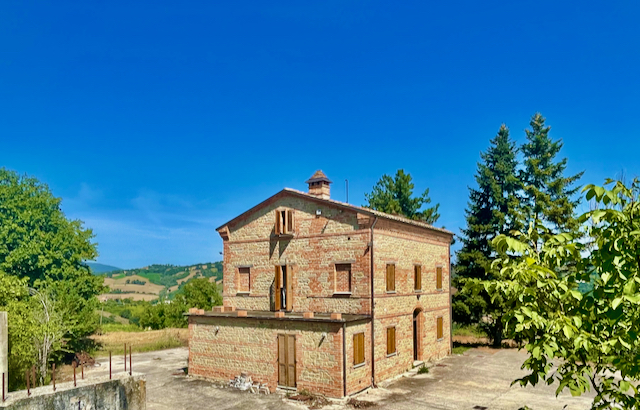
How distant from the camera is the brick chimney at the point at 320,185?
22.7m

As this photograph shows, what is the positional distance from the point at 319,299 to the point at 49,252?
1824 centimetres

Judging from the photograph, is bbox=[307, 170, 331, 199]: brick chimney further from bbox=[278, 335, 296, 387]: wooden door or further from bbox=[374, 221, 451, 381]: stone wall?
bbox=[278, 335, 296, 387]: wooden door

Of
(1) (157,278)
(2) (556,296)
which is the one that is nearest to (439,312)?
(2) (556,296)

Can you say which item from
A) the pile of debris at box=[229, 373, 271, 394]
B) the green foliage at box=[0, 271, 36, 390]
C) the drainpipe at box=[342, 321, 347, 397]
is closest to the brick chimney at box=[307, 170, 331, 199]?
the drainpipe at box=[342, 321, 347, 397]

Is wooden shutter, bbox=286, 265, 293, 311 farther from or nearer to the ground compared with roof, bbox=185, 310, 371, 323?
farther from the ground

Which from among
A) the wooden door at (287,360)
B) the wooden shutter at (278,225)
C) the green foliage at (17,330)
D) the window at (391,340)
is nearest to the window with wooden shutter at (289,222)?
the wooden shutter at (278,225)

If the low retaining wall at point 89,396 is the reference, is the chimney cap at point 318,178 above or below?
above

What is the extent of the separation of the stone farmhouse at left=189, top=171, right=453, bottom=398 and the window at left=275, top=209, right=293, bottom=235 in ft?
0.15

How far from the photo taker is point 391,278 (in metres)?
20.7

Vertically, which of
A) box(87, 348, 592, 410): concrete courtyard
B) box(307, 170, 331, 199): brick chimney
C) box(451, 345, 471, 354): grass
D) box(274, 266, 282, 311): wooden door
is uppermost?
box(307, 170, 331, 199): brick chimney

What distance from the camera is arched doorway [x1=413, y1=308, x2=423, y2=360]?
75.2ft

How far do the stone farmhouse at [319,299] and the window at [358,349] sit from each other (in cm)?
4

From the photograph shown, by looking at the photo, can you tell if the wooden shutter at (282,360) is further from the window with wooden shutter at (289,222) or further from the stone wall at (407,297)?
the window with wooden shutter at (289,222)

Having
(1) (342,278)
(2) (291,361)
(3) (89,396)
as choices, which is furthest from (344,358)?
(3) (89,396)
